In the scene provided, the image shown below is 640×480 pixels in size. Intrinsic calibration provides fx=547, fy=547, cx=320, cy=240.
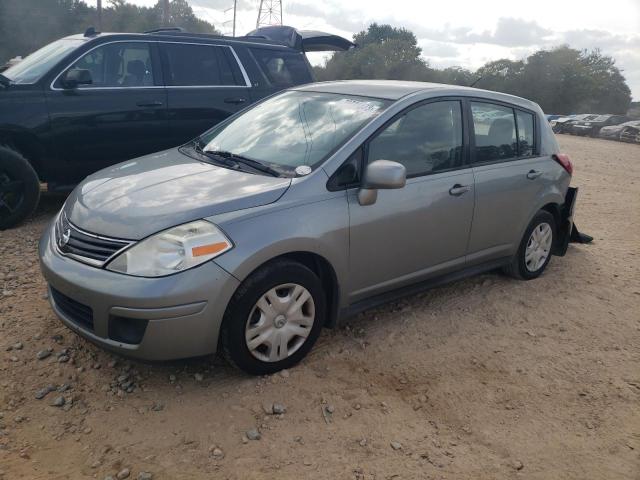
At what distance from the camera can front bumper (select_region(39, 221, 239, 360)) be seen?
8.74ft

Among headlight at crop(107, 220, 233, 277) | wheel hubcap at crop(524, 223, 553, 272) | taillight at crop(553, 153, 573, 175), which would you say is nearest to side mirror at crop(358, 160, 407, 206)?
headlight at crop(107, 220, 233, 277)

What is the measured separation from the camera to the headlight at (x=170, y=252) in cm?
271

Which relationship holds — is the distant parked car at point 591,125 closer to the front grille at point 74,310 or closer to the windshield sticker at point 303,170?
the windshield sticker at point 303,170

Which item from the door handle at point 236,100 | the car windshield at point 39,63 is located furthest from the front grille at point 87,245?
the door handle at point 236,100

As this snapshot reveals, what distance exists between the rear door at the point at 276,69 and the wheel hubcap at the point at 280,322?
4058 mm

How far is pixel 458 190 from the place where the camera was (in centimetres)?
388

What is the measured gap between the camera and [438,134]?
389cm

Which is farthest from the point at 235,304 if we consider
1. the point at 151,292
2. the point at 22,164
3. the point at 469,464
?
the point at 22,164

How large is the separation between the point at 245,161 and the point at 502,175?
2030mm

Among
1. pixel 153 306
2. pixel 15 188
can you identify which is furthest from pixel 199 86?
pixel 153 306

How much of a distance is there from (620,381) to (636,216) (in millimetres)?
5008

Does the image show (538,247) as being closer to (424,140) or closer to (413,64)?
(424,140)

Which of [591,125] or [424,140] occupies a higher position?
[424,140]

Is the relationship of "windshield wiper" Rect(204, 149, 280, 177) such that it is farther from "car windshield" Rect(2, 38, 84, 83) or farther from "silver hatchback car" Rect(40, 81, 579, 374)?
"car windshield" Rect(2, 38, 84, 83)
